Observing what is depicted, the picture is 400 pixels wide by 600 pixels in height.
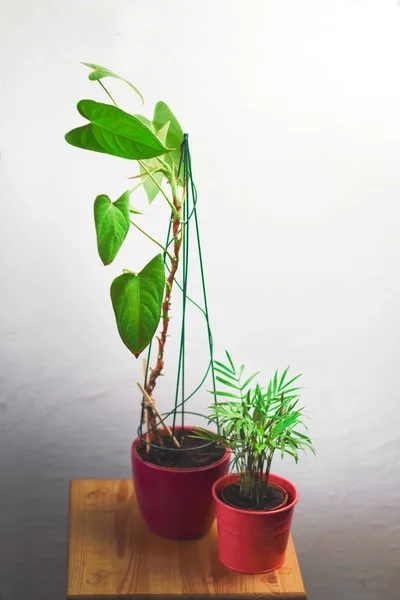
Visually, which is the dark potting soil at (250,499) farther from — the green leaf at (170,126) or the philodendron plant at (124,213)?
the green leaf at (170,126)

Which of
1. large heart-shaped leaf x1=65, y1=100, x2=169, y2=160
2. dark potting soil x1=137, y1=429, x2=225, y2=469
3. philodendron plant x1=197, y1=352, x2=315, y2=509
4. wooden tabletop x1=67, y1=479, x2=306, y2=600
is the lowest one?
wooden tabletop x1=67, y1=479, x2=306, y2=600

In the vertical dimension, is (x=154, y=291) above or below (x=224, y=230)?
below

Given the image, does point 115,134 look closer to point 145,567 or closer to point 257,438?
point 257,438

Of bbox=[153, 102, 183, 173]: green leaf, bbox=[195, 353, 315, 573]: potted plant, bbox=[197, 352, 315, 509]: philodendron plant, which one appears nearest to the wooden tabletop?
bbox=[195, 353, 315, 573]: potted plant

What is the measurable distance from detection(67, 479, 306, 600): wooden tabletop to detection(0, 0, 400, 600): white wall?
12.2 inches

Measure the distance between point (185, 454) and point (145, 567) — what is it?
0.23m

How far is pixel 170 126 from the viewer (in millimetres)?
1362

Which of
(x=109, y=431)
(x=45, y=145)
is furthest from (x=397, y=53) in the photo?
(x=109, y=431)

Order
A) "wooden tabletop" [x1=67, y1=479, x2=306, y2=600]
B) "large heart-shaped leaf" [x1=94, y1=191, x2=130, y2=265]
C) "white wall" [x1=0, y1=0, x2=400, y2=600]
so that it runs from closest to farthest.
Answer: "large heart-shaped leaf" [x1=94, y1=191, x2=130, y2=265], "wooden tabletop" [x1=67, y1=479, x2=306, y2=600], "white wall" [x1=0, y1=0, x2=400, y2=600]

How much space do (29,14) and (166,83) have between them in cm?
33

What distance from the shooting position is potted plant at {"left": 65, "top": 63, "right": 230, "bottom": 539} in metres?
1.12

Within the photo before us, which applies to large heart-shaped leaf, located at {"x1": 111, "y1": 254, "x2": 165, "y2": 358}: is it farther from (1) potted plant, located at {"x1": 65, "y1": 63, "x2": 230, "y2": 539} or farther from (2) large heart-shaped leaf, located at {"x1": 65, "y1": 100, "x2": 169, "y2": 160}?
(2) large heart-shaped leaf, located at {"x1": 65, "y1": 100, "x2": 169, "y2": 160}

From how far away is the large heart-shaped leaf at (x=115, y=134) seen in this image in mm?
1109

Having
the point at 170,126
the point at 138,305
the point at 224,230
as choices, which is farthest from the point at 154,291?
the point at 224,230
